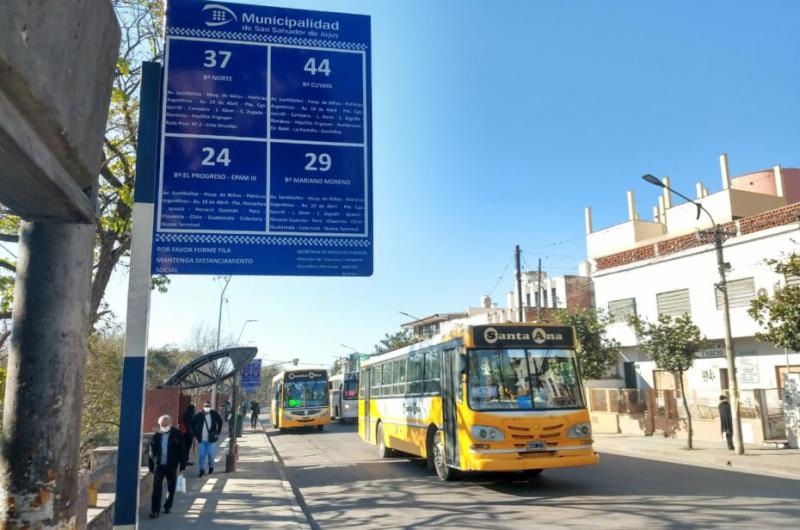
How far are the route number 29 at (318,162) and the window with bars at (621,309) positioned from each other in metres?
25.1

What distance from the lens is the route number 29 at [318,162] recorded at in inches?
218

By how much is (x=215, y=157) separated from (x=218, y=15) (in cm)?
130

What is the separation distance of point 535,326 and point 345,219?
761 cm

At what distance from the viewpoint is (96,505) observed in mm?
7609

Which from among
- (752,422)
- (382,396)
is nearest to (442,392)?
(382,396)

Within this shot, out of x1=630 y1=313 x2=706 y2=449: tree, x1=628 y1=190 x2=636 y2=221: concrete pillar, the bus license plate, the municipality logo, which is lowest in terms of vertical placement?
the bus license plate

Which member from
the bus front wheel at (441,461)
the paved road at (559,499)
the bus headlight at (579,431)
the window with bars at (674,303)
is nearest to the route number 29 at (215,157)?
the paved road at (559,499)

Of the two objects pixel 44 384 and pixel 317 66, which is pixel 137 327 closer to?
pixel 44 384

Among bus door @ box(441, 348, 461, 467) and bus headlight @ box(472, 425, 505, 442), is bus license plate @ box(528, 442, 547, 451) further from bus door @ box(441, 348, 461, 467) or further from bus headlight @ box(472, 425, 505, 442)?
bus door @ box(441, 348, 461, 467)

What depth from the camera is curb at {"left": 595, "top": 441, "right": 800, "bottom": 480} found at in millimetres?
14188

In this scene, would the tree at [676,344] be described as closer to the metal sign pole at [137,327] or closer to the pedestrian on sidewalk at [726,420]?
the pedestrian on sidewalk at [726,420]

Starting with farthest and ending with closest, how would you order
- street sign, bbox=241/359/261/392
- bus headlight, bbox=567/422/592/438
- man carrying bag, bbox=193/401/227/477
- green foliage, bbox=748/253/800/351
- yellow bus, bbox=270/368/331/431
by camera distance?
street sign, bbox=241/359/261/392 → yellow bus, bbox=270/368/331/431 → green foliage, bbox=748/253/800/351 → man carrying bag, bbox=193/401/227/477 → bus headlight, bbox=567/422/592/438

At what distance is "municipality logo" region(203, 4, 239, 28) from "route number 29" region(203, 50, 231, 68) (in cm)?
26

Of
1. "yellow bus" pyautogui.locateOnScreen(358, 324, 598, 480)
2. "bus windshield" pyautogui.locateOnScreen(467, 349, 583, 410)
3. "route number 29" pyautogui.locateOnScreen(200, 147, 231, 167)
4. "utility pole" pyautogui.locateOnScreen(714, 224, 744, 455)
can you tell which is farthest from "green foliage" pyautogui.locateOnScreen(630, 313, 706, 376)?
"route number 29" pyautogui.locateOnScreen(200, 147, 231, 167)
